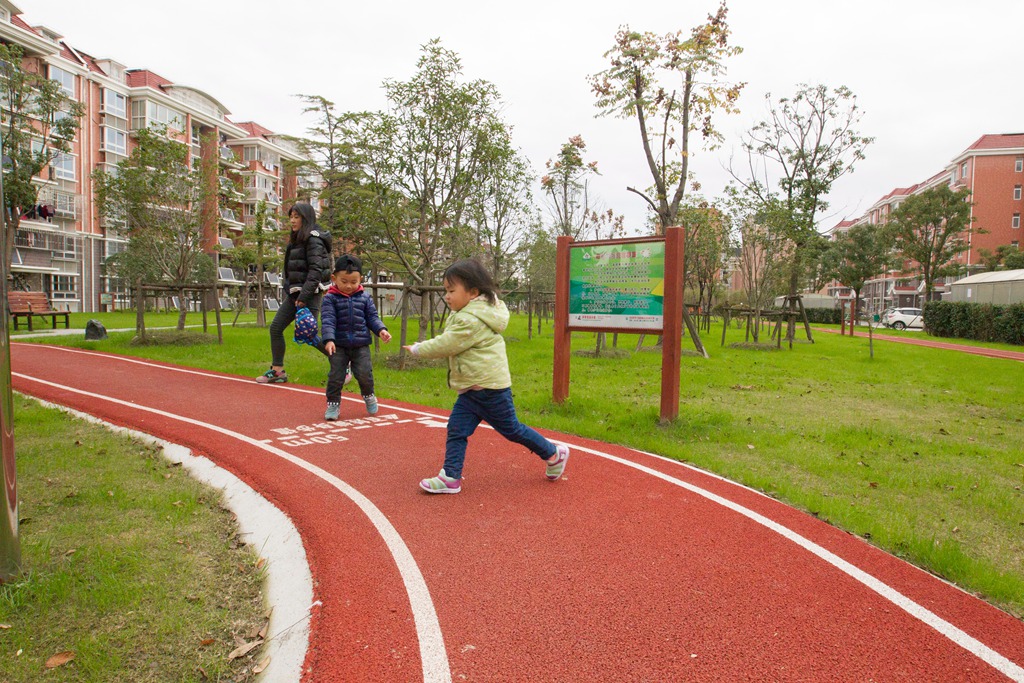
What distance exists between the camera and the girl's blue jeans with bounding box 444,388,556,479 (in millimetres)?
4633

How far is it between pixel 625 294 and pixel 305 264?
4.35 metres

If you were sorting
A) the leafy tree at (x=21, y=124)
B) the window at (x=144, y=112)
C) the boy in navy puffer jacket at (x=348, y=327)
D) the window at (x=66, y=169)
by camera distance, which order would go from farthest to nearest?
the window at (x=144, y=112), the window at (x=66, y=169), the leafy tree at (x=21, y=124), the boy in navy puffer jacket at (x=348, y=327)

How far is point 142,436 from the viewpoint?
596cm

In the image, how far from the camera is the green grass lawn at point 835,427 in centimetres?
428

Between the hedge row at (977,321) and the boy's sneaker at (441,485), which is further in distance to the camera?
the hedge row at (977,321)

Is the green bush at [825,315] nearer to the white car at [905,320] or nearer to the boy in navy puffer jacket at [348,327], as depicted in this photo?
the white car at [905,320]

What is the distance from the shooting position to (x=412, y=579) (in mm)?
3268

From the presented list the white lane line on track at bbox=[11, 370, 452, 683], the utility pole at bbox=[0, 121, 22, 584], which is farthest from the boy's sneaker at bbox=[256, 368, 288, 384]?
the utility pole at bbox=[0, 121, 22, 584]

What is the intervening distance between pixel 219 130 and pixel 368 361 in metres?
60.3

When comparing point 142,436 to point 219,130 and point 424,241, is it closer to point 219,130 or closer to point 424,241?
point 424,241

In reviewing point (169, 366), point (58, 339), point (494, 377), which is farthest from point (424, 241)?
point (58, 339)

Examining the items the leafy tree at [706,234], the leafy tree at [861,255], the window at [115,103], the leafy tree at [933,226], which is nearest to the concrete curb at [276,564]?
the leafy tree at [706,234]

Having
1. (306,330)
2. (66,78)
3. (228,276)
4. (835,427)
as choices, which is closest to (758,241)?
(835,427)

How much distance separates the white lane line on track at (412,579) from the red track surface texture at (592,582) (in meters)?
0.01
